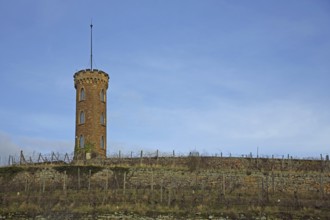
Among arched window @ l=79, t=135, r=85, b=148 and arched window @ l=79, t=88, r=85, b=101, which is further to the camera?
arched window @ l=79, t=88, r=85, b=101

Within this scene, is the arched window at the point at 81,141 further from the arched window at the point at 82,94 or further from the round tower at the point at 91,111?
the arched window at the point at 82,94

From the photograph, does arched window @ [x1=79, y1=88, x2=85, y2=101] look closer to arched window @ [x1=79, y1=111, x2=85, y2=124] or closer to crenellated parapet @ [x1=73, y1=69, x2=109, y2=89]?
crenellated parapet @ [x1=73, y1=69, x2=109, y2=89]

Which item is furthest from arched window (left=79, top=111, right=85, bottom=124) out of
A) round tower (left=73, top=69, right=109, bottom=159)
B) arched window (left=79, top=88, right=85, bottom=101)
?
arched window (left=79, top=88, right=85, bottom=101)

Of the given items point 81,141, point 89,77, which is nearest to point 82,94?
point 89,77

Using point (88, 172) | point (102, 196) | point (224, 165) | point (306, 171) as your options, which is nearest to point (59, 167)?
point (88, 172)

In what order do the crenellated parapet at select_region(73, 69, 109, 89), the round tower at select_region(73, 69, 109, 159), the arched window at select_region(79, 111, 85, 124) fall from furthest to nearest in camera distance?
1. the crenellated parapet at select_region(73, 69, 109, 89)
2. the arched window at select_region(79, 111, 85, 124)
3. the round tower at select_region(73, 69, 109, 159)

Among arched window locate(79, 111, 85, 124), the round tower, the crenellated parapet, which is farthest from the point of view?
the crenellated parapet

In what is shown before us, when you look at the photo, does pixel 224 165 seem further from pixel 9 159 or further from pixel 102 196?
pixel 9 159

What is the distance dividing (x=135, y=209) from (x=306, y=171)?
54.1 ft

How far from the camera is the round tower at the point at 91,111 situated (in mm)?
43938

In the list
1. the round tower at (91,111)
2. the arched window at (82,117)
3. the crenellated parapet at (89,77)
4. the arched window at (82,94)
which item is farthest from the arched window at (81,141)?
the crenellated parapet at (89,77)

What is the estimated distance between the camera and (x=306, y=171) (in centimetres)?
3959

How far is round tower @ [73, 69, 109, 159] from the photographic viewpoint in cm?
4394

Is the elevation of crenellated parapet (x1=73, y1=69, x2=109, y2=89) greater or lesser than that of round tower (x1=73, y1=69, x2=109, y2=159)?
greater
